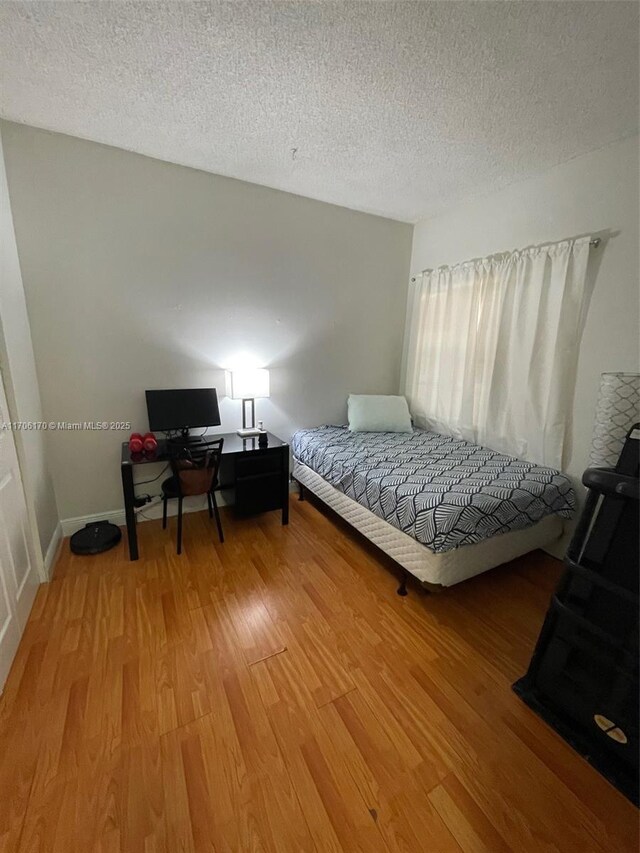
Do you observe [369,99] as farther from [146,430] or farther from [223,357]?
Answer: [146,430]

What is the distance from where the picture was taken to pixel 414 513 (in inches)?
68.7

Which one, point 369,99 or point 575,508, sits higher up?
point 369,99

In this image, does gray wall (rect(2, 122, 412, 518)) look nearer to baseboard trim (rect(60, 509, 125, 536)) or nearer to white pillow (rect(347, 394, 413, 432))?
baseboard trim (rect(60, 509, 125, 536))

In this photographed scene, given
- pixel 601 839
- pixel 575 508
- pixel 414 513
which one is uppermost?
pixel 414 513

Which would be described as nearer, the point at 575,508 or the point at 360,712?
the point at 360,712

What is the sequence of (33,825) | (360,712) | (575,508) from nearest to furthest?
(33,825)
(360,712)
(575,508)

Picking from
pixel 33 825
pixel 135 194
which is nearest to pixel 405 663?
pixel 33 825

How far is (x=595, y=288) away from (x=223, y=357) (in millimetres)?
2549

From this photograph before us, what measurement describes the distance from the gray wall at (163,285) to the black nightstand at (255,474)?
0.46 meters

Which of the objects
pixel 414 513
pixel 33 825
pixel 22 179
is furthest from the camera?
pixel 22 179

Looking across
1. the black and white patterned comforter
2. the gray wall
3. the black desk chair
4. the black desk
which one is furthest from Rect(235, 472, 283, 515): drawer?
the gray wall

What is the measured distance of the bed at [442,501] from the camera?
171 centimetres

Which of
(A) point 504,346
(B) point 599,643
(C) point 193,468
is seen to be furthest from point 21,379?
(A) point 504,346

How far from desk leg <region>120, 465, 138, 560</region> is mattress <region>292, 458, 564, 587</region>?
1.36 metres
